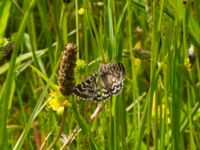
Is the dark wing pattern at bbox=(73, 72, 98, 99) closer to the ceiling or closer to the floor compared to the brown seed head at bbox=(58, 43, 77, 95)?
closer to the floor

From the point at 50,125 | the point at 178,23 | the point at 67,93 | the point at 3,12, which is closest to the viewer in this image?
the point at 67,93

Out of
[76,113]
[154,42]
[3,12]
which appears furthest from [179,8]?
[3,12]

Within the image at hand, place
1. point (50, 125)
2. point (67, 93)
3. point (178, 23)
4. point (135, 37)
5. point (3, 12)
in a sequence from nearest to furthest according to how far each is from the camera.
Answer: point (67, 93) → point (178, 23) → point (50, 125) → point (3, 12) → point (135, 37)

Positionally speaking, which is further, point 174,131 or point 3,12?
point 3,12

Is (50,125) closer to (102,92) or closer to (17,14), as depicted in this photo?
(102,92)

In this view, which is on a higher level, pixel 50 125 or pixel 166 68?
pixel 166 68

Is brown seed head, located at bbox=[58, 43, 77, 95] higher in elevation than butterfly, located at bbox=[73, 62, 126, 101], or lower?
higher

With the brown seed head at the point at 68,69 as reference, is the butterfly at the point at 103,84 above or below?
below

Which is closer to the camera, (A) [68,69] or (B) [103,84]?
(A) [68,69]
